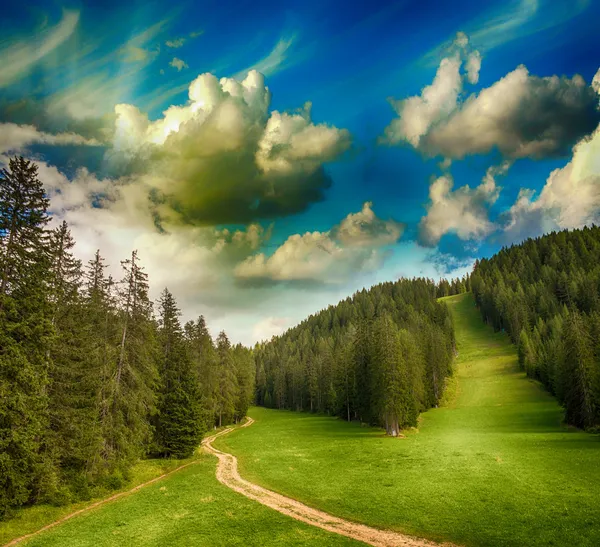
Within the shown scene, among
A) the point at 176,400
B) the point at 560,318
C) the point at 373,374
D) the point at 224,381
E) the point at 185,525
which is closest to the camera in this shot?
the point at 185,525

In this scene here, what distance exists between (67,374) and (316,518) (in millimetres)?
23231

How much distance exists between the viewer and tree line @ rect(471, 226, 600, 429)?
5950 cm

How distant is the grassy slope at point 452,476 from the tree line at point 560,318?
673cm

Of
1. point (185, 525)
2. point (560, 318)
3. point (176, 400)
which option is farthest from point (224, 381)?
point (560, 318)

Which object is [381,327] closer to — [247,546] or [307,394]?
[247,546]

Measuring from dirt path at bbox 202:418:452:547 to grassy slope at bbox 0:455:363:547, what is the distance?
874 mm

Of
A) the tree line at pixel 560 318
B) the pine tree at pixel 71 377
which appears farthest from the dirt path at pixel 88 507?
the tree line at pixel 560 318

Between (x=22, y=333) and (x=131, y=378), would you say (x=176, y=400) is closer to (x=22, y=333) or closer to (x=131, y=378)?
(x=131, y=378)

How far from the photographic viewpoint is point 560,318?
12369 cm

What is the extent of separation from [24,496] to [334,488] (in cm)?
2158

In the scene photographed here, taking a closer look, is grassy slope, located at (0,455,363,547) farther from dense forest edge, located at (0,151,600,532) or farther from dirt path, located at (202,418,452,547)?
dense forest edge, located at (0,151,600,532)

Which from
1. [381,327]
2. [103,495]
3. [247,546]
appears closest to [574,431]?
[381,327]

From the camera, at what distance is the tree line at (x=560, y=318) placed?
2343 inches

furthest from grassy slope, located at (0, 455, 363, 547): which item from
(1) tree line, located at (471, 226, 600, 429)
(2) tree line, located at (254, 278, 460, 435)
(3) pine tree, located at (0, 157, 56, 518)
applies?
(1) tree line, located at (471, 226, 600, 429)
